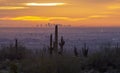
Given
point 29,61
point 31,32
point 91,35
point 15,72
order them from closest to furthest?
point 15,72, point 29,61, point 31,32, point 91,35

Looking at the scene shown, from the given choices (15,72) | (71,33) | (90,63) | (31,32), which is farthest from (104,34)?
(15,72)

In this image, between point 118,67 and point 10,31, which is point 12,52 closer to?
point 118,67

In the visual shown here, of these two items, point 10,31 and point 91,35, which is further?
point 91,35

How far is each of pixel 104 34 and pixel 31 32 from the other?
16.3 m

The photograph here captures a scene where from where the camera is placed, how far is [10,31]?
101 meters

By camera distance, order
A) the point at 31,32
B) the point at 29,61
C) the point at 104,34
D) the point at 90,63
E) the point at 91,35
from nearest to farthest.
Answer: the point at 29,61
the point at 90,63
the point at 31,32
the point at 104,34
the point at 91,35

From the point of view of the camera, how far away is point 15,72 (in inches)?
1171

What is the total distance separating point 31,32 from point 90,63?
197 feet

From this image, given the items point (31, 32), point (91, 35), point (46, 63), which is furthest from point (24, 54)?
point (91, 35)

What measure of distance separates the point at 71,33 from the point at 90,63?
223 ft

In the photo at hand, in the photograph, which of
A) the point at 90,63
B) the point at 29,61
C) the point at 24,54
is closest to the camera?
the point at 29,61

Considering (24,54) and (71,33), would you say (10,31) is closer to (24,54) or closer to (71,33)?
(71,33)

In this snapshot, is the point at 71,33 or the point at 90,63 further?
the point at 71,33

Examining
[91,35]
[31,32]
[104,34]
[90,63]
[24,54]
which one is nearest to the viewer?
[90,63]
